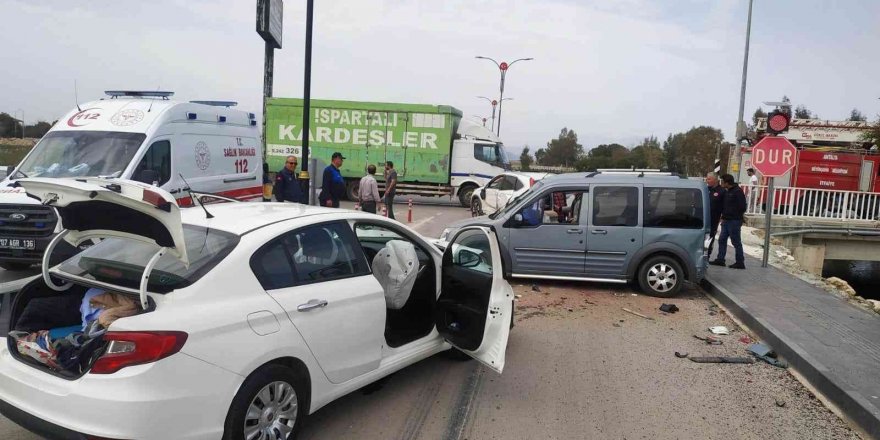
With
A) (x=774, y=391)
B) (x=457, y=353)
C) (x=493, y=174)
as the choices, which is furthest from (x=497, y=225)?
(x=493, y=174)

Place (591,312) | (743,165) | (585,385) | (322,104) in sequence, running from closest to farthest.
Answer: (585,385) → (591,312) → (322,104) → (743,165)

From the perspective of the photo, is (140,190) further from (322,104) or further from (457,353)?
(322,104)

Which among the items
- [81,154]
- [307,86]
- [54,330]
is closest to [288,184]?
[307,86]

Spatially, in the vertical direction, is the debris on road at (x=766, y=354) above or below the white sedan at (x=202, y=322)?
below

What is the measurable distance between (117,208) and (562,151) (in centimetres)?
6800

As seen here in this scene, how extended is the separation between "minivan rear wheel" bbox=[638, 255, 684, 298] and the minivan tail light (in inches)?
277

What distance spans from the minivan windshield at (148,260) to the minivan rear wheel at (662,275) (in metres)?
6.53

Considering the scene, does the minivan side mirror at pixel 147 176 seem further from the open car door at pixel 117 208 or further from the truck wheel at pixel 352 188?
the truck wheel at pixel 352 188

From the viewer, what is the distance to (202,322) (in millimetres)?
3006

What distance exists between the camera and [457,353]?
5375 millimetres

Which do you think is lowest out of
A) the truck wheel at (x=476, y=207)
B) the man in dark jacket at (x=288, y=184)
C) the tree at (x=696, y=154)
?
the truck wheel at (x=476, y=207)

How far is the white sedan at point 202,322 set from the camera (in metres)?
2.84

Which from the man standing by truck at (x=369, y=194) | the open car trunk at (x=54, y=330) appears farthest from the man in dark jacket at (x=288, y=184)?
the open car trunk at (x=54, y=330)

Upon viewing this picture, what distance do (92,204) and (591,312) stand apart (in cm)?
600
